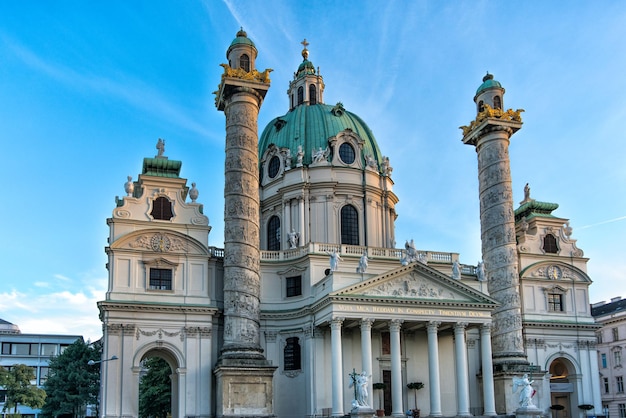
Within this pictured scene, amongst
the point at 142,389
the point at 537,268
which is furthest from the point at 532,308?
the point at 142,389

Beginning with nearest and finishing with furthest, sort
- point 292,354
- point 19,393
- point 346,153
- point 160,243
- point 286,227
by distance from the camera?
point 160,243 → point 292,354 → point 286,227 → point 346,153 → point 19,393

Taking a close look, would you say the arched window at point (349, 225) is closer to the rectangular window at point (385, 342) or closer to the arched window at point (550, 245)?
the rectangular window at point (385, 342)

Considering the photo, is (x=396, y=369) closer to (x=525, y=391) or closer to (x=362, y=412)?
(x=362, y=412)

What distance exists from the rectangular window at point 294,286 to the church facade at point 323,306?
0.07 m

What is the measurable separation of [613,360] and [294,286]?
125 feet

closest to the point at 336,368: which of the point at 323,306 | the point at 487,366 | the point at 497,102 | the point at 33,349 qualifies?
the point at 323,306

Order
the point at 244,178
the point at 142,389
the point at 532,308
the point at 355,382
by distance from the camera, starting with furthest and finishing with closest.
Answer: the point at 142,389, the point at 532,308, the point at 244,178, the point at 355,382

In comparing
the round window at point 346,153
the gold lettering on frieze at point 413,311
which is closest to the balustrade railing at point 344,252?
the gold lettering on frieze at point 413,311

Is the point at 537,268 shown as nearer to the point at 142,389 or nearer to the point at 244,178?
the point at 244,178

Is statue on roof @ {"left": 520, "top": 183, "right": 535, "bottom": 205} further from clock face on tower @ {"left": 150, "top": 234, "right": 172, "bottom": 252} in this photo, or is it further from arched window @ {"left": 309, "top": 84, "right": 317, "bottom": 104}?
clock face on tower @ {"left": 150, "top": 234, "right": 172, "bottom": 252}

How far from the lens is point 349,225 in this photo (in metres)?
54.9

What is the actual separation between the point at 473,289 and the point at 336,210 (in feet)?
43.2

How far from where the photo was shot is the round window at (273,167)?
57438 millimetres

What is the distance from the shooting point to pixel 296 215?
5472cm
